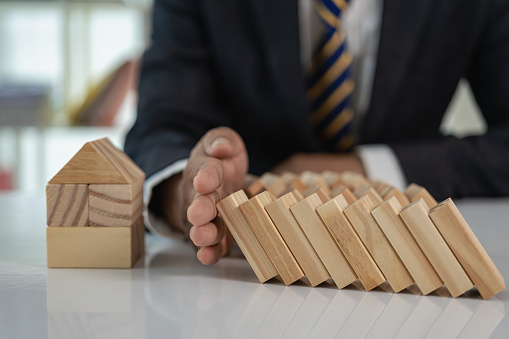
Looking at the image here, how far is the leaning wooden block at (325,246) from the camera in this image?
58cm

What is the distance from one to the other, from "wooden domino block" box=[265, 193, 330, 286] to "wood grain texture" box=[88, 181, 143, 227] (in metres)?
0.17

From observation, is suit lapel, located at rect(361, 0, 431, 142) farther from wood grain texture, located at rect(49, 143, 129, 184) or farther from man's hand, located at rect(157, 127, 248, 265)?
wood grain texture, located at rect(49, 143, 129, 184)

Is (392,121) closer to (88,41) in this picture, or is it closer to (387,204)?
(387,204)

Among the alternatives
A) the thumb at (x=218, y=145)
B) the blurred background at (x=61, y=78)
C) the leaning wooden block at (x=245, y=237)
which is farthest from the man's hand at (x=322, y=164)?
the blurred background at (x=61, y=78)

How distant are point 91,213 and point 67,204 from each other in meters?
0.03

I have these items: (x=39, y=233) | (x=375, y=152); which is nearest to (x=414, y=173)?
(x=375, y=152)

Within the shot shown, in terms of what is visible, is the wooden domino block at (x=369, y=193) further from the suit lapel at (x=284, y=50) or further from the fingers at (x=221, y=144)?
the suit lapel at (x=284, y=50)

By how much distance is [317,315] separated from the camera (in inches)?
19.5

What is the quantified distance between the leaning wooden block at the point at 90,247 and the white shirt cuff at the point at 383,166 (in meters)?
0.63

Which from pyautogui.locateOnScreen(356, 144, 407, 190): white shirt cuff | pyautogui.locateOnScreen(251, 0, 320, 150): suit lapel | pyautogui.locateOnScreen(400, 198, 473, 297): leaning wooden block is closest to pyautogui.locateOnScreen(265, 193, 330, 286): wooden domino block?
pyautogui.locateOnScreen(400, 198, 473, 297): leaning wooden block

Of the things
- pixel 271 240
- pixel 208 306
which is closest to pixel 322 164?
pixel 271 240

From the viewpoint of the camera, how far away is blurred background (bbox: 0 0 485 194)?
126 inches

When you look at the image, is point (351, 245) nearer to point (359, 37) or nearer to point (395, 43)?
point (395, 43)

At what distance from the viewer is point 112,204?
2.18 feet
